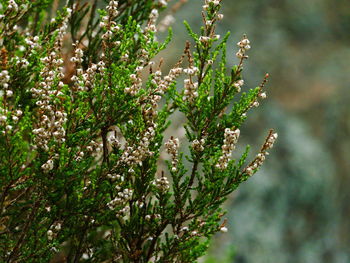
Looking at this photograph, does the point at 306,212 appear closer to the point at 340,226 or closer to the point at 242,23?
the point at 340,226

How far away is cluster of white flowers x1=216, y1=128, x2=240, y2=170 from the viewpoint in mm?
2295

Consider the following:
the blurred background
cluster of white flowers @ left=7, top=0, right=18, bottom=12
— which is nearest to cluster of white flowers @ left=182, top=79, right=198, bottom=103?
cluster of white flowers @ left=7, top=0, right=18, bottom=12

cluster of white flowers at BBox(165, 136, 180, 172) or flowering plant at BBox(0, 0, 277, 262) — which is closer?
flowering plant at BBox(0, 0, 277, 262)

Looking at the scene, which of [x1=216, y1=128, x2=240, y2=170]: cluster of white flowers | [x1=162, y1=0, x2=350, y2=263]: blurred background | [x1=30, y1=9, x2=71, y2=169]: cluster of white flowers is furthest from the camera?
[x1=162, y1=0, x2=350, y2=263]: blurred background

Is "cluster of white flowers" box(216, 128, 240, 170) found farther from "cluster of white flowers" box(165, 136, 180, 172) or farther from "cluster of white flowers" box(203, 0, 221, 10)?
"cluster of white flowers" box(203, 0, 221, 10)

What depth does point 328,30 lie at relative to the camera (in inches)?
577

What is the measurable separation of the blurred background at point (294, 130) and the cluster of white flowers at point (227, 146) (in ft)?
23.6

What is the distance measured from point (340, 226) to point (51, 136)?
10876 mm

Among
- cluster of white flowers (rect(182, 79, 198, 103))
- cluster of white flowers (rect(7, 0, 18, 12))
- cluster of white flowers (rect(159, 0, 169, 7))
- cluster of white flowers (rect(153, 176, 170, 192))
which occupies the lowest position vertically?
cluster of white flowers (rect(153, 176, 170, 192))

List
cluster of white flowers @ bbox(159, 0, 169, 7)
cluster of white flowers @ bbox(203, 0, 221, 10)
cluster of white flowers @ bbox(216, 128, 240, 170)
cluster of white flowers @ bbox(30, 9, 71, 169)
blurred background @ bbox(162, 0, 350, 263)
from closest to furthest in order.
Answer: cluster of white flowers @ bbox(30, 9, 71, 169) → cluster of white flowers @ bbox(216, 128, 240, 170) → cluster of white flowers @ bbox(203, 0, 221, 10) → cluster of white flowers @ bbox(159, 0, 169, 7) → blurred background @ bbox(162, 0, 350, 263)

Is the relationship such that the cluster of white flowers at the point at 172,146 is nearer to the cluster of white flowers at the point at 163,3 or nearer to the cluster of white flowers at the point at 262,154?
the cluster of white flowers at the point at 262,154

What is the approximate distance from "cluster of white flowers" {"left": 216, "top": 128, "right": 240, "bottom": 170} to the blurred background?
7.18 metres

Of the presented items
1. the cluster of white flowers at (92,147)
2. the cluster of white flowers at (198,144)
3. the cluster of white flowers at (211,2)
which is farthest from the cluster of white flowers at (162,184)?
the cluster of white flowers at (211,2)

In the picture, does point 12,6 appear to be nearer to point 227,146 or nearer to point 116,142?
point 116,142
